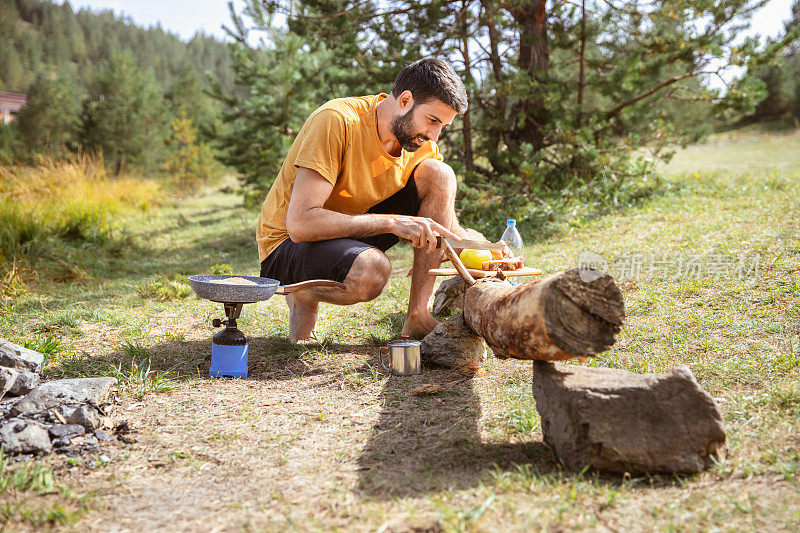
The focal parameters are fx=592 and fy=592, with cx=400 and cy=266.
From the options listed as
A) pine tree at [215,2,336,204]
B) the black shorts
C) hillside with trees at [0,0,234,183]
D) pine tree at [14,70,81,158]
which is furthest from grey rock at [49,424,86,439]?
pine tree at [14,70,81,158]

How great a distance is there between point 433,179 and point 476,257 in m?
0.56

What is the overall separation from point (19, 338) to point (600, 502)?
3.56m

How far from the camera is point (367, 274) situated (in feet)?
10.4

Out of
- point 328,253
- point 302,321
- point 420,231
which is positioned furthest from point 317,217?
point 302,321

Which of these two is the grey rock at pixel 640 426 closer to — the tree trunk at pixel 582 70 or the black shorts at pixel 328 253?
the black shorts at pixel 328 253

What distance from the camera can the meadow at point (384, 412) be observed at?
69.3 inches

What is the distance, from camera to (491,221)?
7.04 meters

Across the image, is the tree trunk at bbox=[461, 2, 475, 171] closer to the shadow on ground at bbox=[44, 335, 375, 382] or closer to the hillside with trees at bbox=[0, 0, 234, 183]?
the shadow on ground at bbox=[44, 335, 375, 382]

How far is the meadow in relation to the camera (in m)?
1.76

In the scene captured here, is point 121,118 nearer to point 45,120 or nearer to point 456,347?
point 45,120

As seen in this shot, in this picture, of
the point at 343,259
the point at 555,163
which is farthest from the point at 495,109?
the point at 343,259

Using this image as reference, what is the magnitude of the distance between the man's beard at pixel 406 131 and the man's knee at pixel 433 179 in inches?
10.9

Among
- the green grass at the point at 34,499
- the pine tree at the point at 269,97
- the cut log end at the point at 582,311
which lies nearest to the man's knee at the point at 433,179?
the cut log end at the point at 582,311

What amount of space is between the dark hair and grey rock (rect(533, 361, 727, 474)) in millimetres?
1751
